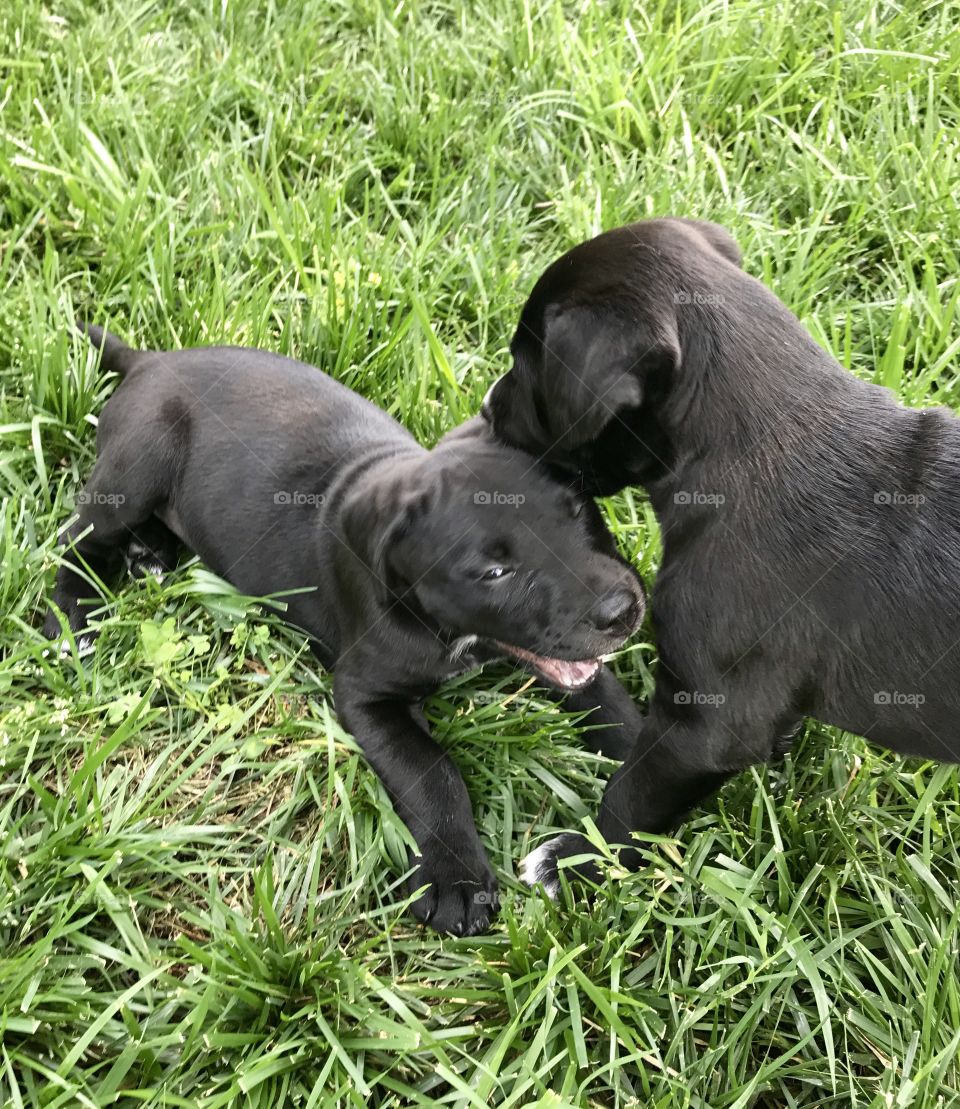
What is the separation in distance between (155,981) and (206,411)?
1.74 meters

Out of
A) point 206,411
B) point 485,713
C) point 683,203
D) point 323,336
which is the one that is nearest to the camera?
point 485,713

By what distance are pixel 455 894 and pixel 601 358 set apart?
58.9 inches

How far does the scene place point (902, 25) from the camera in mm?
4723

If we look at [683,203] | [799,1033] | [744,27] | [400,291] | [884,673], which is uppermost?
[744,27]

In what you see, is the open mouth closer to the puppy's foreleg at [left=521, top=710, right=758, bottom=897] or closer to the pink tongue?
the pink tongue

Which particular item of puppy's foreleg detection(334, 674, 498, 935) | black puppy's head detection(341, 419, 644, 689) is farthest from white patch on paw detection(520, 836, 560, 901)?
black puppy's head detection(341, 419, 644, 689)

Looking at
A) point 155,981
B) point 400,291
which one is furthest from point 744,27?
point 155,981

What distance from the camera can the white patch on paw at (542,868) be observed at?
2918 mm

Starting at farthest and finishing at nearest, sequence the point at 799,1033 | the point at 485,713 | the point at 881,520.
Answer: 1. the point at 485,713
2. the point at 799,1033
3. the point at 881,520

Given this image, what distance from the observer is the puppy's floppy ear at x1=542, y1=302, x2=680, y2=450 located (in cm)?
234

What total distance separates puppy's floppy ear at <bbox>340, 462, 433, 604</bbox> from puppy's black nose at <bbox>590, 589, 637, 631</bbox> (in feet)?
1.72

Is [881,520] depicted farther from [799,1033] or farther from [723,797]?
[799,1033]

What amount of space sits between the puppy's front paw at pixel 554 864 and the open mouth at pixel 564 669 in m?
0.43

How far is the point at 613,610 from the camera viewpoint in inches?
109
